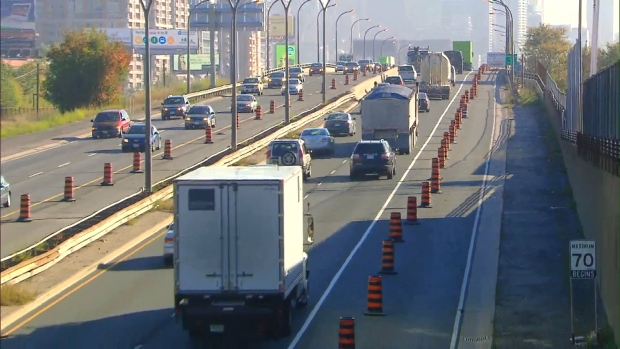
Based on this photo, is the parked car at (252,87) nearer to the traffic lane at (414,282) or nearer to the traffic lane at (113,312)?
the traffic lane at (414,282)

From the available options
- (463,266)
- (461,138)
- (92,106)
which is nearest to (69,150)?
(461,138)

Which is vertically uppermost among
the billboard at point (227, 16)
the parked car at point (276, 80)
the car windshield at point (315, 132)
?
the billboard at point (227, 16)

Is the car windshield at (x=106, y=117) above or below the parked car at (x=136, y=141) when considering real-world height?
above

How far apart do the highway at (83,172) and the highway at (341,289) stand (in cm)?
217

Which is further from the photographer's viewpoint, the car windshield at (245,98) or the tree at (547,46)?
the tree at (547,46)

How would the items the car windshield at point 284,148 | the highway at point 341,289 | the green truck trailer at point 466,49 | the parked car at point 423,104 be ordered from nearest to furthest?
the highway at point 341,289, the car windshield at point 284,148, the parked car at point 423,104, the green truck trailer at point 466,49

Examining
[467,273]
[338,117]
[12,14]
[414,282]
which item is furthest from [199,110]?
[12,14]

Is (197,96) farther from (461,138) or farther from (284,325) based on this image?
(284,325)

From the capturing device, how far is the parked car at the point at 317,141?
48.9 m

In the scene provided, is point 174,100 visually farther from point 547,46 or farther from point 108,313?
point 547,46

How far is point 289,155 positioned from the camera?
4012 centimetres

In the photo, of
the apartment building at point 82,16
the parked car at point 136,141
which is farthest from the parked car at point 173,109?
the apartment building at point 82,16

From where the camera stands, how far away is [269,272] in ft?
53.5

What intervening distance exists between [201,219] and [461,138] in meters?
41.4
